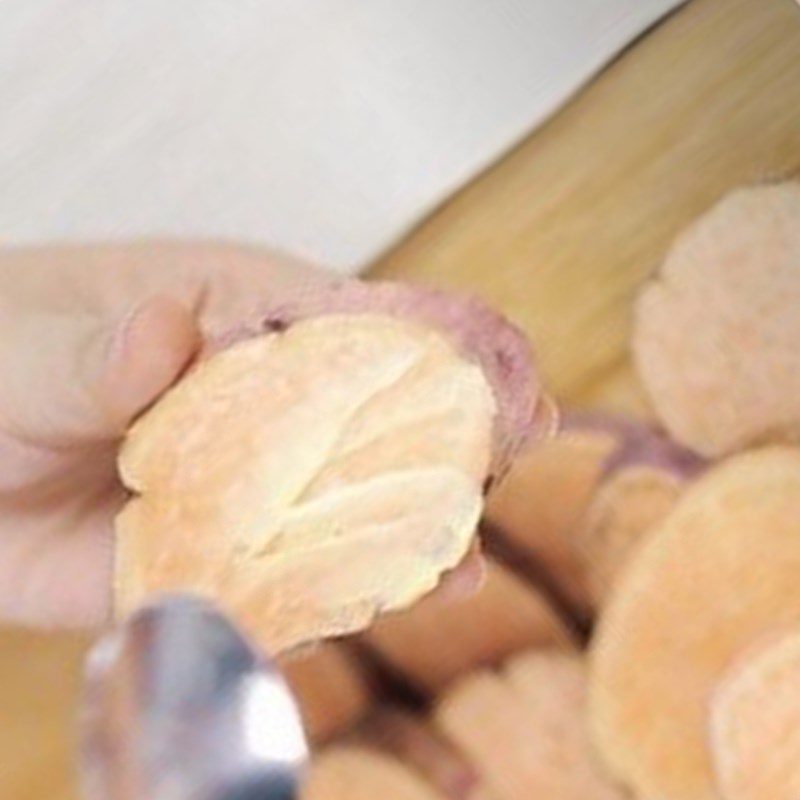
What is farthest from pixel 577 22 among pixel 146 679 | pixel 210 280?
pixel 146 679

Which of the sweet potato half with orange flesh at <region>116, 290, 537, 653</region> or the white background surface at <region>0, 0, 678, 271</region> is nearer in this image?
the sweet potato half with orange flesh at <region>116, 290, 537, 653</region>

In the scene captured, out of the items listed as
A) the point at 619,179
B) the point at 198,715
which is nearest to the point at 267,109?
the point at 619,179

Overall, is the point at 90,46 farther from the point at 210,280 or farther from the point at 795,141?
the point at 795,141

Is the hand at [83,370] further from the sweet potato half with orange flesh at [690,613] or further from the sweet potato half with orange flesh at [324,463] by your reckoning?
the sweet potato half with orange flesh at [690,613]

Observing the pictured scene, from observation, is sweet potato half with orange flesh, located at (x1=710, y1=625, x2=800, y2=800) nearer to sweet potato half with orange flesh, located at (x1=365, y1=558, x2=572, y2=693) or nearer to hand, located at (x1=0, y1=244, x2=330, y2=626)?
sweet potato half with orange flesh, located at (x1=365, y1=558, x2=572, y2=693)

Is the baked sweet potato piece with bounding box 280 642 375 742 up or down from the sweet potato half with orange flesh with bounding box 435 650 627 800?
up

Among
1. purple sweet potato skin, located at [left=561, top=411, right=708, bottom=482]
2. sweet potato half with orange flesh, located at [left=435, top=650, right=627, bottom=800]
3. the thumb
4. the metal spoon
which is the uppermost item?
the thumb

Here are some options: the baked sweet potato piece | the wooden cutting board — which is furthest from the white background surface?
the baked sweet potato piece
